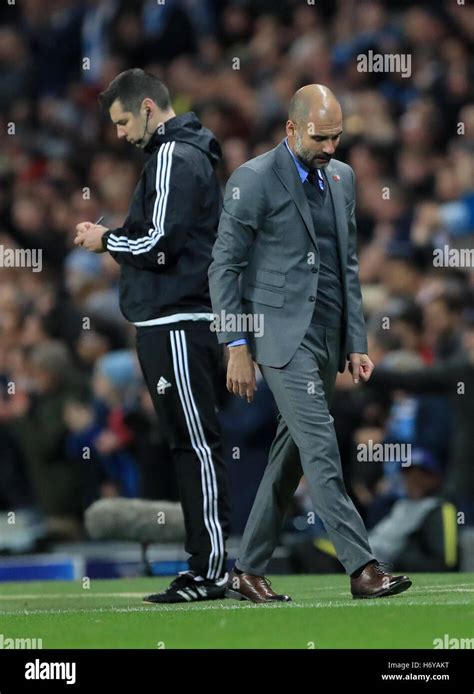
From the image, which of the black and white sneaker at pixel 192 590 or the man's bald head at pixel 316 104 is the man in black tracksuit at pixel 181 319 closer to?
the black and white sneaker at pixel 192 590

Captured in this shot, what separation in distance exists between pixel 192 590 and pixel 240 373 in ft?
3.41

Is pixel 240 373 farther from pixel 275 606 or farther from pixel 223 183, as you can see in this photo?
pixel 223 183

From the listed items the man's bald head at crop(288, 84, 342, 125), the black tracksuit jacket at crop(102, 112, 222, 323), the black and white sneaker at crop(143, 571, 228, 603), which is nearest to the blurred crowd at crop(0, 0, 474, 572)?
the black and white sneaker at crop(143, 571, 228, 603)

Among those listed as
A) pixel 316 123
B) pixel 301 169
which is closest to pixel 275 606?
pixel 301 169

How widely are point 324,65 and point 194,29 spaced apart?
6.46 feet

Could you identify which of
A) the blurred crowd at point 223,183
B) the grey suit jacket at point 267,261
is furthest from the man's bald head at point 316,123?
the blurred crowd at point 223,183

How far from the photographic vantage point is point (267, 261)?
21.9 feet

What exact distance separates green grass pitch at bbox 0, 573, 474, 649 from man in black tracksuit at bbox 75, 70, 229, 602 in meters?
0.33

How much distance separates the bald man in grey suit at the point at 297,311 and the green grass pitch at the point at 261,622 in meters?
0.25

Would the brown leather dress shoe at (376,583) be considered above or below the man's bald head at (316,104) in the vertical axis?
below

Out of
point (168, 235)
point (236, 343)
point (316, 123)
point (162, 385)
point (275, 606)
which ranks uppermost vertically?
point (316, 123)

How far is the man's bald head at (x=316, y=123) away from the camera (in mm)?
Answer: 6465

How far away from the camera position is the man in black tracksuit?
276 inches
